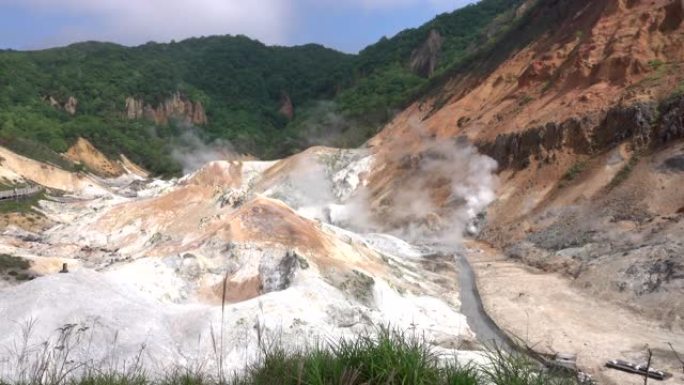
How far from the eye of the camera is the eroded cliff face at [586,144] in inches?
856

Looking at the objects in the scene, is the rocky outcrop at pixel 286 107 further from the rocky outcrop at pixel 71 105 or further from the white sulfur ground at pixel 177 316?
the white sulfur ground at pixel 177 316

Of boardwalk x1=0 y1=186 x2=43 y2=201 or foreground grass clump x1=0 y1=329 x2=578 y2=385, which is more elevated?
boardwalk x1=0 y1=186 x2=43 y2=201

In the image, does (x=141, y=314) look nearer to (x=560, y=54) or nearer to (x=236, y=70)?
(x=560, y=54)

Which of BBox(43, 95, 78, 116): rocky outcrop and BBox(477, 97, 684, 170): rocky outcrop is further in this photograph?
BBox(43, 95, 78, 116): rocky outcrop

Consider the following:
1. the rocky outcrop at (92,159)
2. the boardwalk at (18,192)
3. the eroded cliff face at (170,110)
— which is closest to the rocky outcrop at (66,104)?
the eroded cliff face at (170,110)

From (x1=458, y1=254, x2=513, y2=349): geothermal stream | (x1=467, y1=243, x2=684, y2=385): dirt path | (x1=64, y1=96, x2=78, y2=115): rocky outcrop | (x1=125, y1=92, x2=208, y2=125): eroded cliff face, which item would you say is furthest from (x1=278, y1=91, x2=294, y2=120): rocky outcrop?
(x1=467, y1=243, x2=684, y2=385): dirt path

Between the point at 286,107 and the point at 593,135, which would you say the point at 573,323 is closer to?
the point at 593,135

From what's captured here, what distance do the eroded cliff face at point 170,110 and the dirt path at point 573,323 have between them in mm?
96178

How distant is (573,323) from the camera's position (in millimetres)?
17422

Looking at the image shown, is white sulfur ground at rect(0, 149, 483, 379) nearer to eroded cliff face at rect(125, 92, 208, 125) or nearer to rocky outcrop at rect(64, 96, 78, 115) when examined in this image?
rocky outcrop at rect(64, 96, 78, 115)

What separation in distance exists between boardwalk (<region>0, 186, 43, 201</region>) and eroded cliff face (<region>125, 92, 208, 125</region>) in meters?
62.0

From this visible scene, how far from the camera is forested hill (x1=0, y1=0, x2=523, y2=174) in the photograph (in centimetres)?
7750

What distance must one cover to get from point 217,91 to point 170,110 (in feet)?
65.0

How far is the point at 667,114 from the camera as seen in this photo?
27.9 metres
